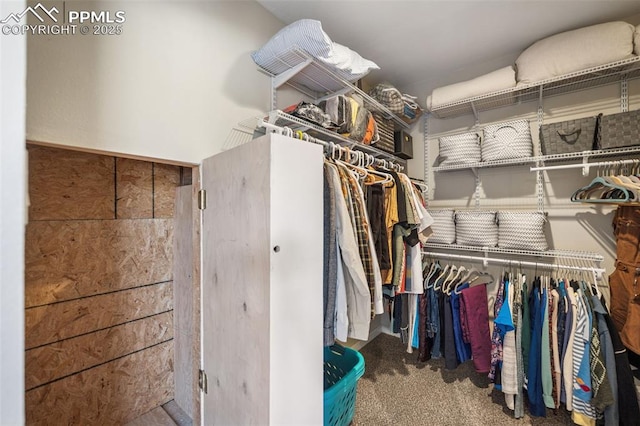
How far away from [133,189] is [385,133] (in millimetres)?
1990

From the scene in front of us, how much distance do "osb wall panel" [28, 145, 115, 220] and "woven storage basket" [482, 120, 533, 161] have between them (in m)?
2.78

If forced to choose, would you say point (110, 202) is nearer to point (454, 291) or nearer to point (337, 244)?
point (337, 244)

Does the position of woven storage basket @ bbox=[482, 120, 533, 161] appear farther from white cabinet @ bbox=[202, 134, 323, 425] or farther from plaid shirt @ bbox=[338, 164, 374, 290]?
white cabinet @ bbox=[202, 134, 323, 425]

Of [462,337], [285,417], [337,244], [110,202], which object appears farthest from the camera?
[462,337]

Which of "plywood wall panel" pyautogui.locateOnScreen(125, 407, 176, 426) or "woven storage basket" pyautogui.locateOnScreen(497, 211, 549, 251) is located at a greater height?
"woven storage basket" pyautogui.locateOnScreen(497, 211, 549, 251)

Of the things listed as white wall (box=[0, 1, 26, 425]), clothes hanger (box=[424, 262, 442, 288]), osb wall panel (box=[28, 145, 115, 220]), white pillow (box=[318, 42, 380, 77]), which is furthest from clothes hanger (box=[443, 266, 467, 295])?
osb wall panel (box=[28, 145, 115, 220])

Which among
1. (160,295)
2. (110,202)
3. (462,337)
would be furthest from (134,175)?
(462,337)

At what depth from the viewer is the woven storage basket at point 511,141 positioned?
79.7 inches

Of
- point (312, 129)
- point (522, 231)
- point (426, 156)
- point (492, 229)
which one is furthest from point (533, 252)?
point (312, 129)

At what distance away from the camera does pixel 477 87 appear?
6.98 feet

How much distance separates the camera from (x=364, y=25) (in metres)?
1.87

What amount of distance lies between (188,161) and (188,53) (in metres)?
0.55

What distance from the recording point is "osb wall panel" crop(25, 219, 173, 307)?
1357mm

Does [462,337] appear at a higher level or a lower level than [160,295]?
lower
